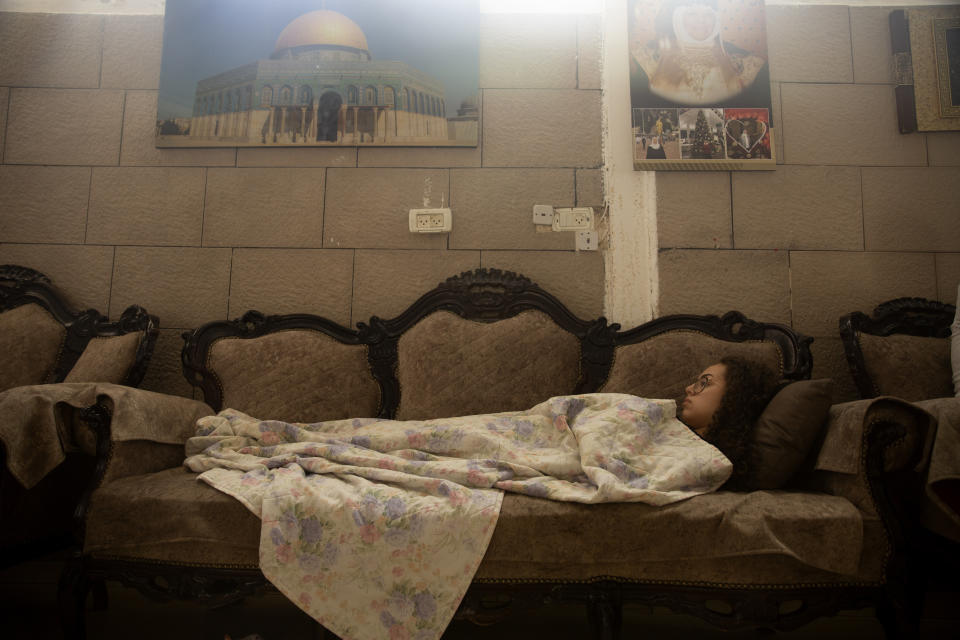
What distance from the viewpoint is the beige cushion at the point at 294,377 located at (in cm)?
220

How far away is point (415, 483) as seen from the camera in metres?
1.56

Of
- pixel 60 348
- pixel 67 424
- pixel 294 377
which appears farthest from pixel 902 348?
pixel 60 348

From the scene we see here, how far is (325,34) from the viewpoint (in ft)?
8.58

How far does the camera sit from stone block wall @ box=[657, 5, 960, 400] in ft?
8.09

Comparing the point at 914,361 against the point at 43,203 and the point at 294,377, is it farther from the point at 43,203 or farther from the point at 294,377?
the point at 43,203

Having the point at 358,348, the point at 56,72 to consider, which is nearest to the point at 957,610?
the point at 358,348

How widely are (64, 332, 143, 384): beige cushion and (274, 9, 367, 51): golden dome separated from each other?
4.54ft

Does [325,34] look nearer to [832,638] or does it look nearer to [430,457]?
[430,457]

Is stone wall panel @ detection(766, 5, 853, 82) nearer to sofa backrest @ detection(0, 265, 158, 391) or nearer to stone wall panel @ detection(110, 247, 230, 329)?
stone wall panel @ detection(110, 247, 230, 329)

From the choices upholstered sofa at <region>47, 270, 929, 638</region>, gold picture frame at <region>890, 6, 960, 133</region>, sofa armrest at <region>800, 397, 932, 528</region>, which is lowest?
upholstered sofa at <region>47, 270, 929, 638</region>

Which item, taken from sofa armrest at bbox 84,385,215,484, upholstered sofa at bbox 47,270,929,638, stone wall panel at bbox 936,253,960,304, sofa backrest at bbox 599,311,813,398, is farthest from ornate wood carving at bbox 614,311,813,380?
sofa armrest at bbox 84,385,215,484

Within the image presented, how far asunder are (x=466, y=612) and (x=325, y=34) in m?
2.34

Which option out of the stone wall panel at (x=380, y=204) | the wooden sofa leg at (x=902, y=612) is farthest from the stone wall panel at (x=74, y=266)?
the wooden sofa leg at (x=902, y=612)

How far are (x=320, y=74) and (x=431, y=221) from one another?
0.81 m
